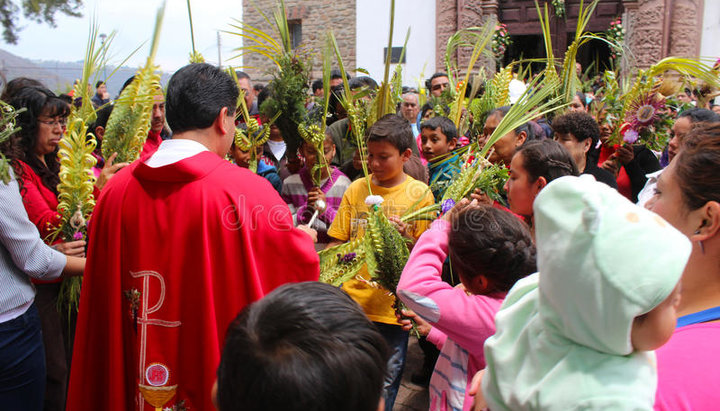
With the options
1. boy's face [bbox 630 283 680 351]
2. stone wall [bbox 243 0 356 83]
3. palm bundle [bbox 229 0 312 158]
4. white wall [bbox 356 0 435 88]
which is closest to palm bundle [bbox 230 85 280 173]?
palm bundle [bbox 229 0 312 158]

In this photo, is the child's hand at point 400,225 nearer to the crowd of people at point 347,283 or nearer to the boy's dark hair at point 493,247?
the crowd of people at point 347,283

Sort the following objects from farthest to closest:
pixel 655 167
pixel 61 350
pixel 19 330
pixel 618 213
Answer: pixel 655 167
pixel 61 350
pixel 19 330
pixel 618 213

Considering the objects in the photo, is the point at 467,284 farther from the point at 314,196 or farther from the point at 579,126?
the point at 579,126

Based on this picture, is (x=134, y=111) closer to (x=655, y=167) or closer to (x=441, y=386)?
(x=441, y=386)

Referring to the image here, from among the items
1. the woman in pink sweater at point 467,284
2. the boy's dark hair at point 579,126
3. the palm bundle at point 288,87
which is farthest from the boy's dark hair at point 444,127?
the woman in pink sweater at point 467,284

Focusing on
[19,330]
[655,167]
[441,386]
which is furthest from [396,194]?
[655,167]

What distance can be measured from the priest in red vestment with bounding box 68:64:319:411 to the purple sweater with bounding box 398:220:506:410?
0.41 m

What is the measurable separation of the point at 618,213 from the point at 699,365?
0.37 meters

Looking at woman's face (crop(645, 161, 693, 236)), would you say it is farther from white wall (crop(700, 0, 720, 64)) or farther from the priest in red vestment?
white wall (crop(700, 0, 720, 64))

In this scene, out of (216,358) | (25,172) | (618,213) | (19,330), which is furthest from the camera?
(25,172)

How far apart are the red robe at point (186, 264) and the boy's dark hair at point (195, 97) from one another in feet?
0.47

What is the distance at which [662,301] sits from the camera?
81 centimetres

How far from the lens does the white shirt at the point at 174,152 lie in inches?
70.9

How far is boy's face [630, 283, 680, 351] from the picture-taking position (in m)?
0.84
